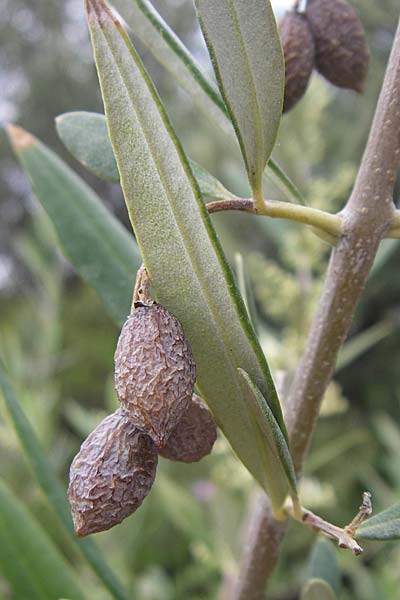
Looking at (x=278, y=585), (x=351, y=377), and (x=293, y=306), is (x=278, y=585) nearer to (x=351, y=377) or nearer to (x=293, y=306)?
(x=293, y=306)

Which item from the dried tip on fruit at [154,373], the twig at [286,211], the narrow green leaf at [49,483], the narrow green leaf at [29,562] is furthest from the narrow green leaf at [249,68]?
the narrow green leaf at [29,562]

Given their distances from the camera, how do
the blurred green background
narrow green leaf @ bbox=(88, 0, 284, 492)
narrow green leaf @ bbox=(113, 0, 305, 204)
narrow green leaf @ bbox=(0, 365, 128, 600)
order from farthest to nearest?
the blurred green background
narrow green leaf @ bbox=(0, 365, 128, 600)
narrow green leaf @ bbox=(113, 0, 305, 204)
narrow green leaf @ bbox=(88, 0, 284, 492)

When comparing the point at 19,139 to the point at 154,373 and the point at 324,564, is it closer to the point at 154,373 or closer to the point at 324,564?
the point at 154,373

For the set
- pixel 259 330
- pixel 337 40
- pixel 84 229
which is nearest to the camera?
pixel 337 40

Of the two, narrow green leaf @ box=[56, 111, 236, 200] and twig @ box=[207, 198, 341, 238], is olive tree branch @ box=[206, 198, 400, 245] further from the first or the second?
narrow green leaf @ box=[56, 111, 236, 200]

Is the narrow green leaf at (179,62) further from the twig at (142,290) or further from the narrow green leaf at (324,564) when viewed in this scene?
the narrow green leaf at (324,564)

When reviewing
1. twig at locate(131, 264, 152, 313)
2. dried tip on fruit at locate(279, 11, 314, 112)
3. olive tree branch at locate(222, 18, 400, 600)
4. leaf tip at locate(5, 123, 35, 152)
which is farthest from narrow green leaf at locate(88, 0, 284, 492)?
leaf tip at locate(5, 123, 35, 152)

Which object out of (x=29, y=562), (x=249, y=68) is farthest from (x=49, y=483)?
(x=249, y=68)
